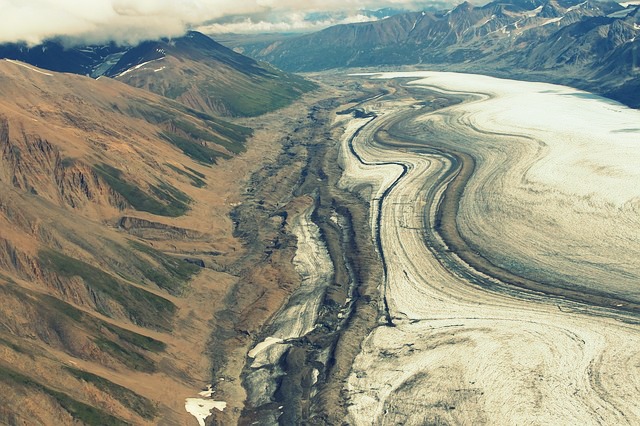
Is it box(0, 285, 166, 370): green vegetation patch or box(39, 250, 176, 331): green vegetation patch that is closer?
box(0, 285, 166, 370): green vegetation patch

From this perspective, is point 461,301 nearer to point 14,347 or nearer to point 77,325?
point 77,325

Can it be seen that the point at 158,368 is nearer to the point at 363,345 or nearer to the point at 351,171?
the point at 363,345

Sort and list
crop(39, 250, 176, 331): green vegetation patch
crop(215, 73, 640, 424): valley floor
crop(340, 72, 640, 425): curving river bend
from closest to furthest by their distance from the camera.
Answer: crop(340, 72, 640, 425): curving river bend, crop(215, 73, 640, 424): valley floor, crop(39, 250, 176, 331): green vegetation patch

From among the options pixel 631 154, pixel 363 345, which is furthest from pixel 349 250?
pixel 631 154

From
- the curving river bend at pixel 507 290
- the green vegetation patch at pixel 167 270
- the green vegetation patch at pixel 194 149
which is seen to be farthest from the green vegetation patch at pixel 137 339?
the green vegetation patch at pixel 194 149

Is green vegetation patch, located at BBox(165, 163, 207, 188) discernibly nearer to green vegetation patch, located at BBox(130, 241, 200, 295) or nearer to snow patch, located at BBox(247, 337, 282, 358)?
green vegetation patch, located at BBox(130, 241, 200, 295)

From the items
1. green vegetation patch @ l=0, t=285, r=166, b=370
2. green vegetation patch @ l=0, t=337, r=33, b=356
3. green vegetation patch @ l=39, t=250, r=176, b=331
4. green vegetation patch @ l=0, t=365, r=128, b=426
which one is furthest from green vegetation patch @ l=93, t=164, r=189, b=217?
green vegetation patch @ l=0, t=365, r=128, b=426

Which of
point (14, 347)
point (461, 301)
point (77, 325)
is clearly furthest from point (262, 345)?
point (14, 347)
